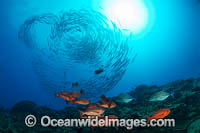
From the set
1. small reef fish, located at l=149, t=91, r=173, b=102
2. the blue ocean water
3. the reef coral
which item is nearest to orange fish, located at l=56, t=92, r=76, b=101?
small reef fish, located at l=149, t=91, r=173, b=102

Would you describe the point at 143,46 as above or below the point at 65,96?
above

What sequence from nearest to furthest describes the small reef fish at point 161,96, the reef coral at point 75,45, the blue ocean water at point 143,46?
the small reef fish at point 161,96, the reef coral at point 75,45, the blue ocean water at point 143,46

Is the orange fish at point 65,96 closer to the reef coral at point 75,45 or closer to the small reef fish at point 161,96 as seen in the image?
the small reef fish at point 161,96

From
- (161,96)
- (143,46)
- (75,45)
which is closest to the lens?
(161,96)

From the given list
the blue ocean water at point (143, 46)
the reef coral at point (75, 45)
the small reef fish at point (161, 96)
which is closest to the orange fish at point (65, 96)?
the small reef fish at point (161, 96)

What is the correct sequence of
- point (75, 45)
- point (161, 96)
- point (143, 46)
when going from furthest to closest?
point (143, 46) < point (75, 45) < point (161, 96)

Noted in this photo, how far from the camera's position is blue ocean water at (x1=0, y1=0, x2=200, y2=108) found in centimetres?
1464

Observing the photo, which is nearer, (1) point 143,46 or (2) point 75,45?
(2) point 75,45

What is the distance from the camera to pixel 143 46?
808 inches

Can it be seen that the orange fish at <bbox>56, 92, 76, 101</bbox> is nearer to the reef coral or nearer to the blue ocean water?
the reef coral

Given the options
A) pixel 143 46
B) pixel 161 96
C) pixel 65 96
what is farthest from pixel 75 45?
pixel 161 96

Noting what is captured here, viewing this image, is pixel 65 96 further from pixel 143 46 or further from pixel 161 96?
pixel 143 46

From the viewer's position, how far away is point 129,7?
14273 millimetres

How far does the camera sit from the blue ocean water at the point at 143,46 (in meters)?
14.6
